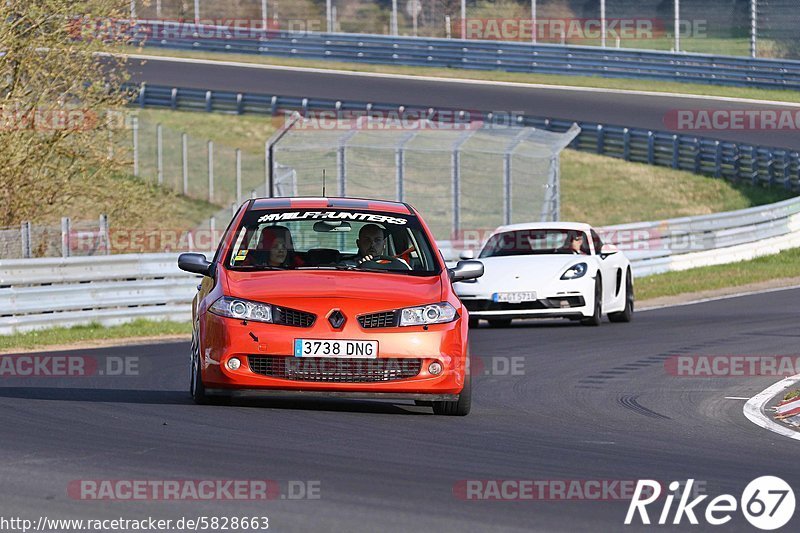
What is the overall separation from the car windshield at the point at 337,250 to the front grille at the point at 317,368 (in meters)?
0.89

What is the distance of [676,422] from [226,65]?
38.9 meters

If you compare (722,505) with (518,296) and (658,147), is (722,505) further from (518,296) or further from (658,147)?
(658,147)

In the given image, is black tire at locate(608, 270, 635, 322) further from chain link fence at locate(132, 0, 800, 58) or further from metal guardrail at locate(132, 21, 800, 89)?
chain link fence at locate(132, 0, 800, 58)

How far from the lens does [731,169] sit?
37312mm

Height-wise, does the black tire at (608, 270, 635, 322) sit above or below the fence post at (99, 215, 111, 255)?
below

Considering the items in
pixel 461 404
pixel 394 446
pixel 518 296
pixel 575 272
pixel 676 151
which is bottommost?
pixel 676 151

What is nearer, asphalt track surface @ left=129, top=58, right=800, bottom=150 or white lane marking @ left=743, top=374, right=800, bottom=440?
white lane marking @ left=743, top=374, right=800, bottom=440
